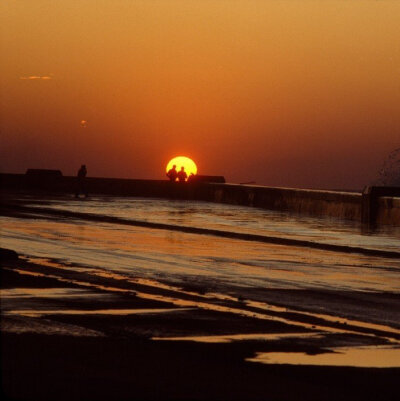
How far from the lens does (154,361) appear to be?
12.0 metres

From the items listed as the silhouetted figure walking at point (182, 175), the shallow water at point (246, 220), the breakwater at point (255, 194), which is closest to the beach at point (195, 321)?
the shallow water at point (246, 220)

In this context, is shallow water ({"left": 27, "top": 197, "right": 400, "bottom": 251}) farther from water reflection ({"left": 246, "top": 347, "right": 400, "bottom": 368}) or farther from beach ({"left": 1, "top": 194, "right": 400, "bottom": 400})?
water reflection ({"left": 246, "top": 347, "right": 400, "bottom": 368})

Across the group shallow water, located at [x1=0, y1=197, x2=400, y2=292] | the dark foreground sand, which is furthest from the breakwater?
the dark foreground sand

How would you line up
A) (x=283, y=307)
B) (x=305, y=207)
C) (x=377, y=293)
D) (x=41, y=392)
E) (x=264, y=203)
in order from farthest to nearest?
(x=264, y=203) → (x=305, y=207) → (x=377, y=293) → (x=283, y=307) → (x=41, y=392)

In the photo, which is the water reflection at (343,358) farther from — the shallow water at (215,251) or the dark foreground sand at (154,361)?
the shallow water at (215,251)

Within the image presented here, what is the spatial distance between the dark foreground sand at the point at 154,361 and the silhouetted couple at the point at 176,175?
50.3 meters

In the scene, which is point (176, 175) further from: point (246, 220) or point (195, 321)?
point (195, 321)

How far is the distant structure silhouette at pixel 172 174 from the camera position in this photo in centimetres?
6794

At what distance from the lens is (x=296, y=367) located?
11898mm

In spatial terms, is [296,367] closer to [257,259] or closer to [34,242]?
[257,259]

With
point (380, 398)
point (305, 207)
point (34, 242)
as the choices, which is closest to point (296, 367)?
point (380, 398)

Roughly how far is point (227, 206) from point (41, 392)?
45.4 m

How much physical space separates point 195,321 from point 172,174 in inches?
2102

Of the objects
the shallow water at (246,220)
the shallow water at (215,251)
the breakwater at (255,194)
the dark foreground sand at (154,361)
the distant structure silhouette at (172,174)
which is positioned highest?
the distant structure silhouette at (172,174)
